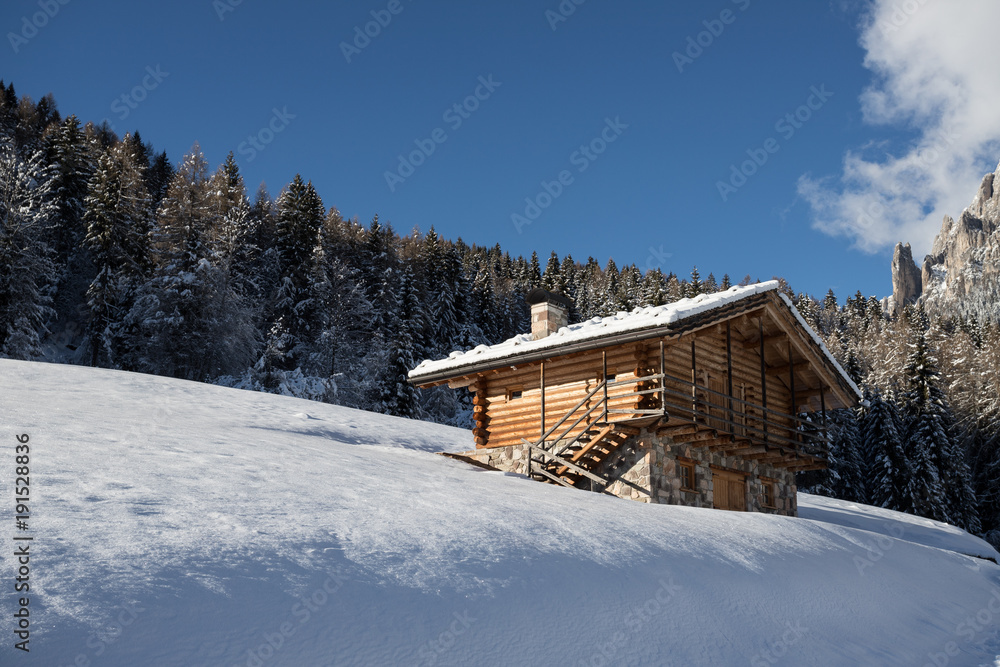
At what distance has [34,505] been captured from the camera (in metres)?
6.64

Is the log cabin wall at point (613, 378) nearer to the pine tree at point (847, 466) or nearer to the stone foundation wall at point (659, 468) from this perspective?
the stone foundation wall at point (659, 468)

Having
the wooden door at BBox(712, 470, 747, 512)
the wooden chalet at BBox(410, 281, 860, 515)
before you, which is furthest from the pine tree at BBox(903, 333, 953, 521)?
the wooden door at BBox(712, 470, 747, 512)

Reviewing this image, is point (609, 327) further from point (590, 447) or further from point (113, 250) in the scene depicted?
point (113, 250)

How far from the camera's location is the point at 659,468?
59.1 ft

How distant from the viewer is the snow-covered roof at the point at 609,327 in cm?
1692

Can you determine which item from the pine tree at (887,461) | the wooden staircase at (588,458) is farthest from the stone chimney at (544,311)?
the pine tree at (887,461)

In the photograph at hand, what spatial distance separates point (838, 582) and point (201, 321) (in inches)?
1403

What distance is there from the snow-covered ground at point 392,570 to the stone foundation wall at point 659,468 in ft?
11.5

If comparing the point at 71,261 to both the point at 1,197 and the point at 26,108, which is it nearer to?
the point at 1,197

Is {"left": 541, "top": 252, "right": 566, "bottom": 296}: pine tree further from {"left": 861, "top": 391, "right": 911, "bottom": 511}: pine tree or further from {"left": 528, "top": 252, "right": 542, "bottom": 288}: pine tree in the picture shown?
{"left": 861, "top": 391, "right": 911, "bottom": 511}: pine tree

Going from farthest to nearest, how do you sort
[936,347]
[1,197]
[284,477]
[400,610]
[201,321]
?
1. [936,347]
2. [201,321]
3. [1,197]
4. [284,477]
5. [400,610]

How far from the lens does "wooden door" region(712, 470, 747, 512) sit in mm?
20438

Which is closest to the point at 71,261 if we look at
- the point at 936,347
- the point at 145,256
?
the point at 145,256

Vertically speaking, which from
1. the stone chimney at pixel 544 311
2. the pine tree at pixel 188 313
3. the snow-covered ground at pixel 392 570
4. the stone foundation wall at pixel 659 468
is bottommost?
the snow-covered ground at pixel 392 570
